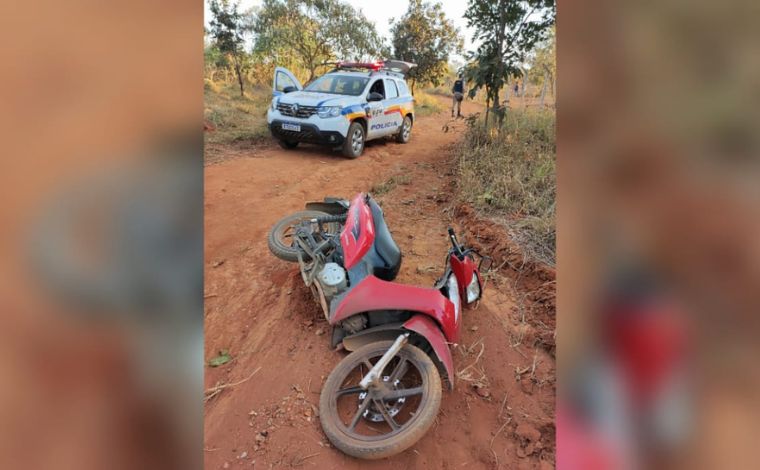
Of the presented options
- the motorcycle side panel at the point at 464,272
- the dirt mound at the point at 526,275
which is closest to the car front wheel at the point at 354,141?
the dirt mound at the point at 526,275

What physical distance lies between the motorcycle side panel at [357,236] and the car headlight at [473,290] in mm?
786

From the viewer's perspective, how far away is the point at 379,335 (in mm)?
2855

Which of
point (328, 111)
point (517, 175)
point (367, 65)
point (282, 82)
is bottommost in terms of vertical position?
point (517, 175)

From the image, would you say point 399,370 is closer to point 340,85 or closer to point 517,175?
point 517,175

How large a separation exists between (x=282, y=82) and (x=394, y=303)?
754cm

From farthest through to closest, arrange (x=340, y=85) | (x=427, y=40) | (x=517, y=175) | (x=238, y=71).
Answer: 1. (x=427, y=40)
2. (x=238, y=71)
3. (x=340, y=85)
4. (x=517, y=175)

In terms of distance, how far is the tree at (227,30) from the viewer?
1340 cm

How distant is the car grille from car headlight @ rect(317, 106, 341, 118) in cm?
11

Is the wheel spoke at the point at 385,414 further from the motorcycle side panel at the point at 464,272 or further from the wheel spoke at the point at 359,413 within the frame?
the motorcycle side panel at the point at 464,272

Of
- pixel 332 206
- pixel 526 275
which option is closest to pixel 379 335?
pixel 526 275

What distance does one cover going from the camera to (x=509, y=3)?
7.76m

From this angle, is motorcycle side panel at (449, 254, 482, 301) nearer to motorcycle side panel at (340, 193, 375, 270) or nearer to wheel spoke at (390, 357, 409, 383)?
motorcycle side panel at (340, 193, 375, 270)

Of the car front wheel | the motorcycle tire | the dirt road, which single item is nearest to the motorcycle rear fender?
the motorcycle tire
